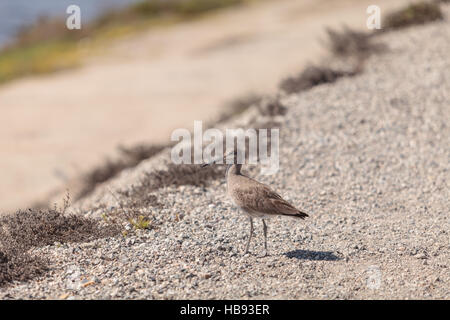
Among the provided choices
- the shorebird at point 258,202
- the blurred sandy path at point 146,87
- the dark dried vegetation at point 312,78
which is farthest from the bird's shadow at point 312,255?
the blurred sandy path at point 146,87

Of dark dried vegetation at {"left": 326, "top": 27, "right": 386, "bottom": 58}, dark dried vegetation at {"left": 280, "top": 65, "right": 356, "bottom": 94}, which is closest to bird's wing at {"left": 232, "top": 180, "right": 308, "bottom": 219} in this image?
dark dried vegetation at {"left": 280, "top": 65, "right": 356, "bottom": 94}

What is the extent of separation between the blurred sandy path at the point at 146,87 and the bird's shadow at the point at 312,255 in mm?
10399

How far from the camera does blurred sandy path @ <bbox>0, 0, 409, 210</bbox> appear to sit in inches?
837

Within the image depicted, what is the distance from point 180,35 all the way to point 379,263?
103 ft

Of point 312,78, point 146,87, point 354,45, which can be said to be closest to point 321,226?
point 312,78

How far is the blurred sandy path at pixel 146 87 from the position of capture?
69.8 feet

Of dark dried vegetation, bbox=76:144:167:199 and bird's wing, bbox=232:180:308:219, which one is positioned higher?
bird's wing, bbox=232:180:308:219

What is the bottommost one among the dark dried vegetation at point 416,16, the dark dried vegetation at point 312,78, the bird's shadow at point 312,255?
the bird's shadow at point 312,255

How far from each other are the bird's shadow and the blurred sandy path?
10399mm

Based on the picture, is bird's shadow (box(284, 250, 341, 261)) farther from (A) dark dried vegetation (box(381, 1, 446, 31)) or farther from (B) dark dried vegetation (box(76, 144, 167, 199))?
(A) dark dried vegetation (box(381, 1, 446, 31))

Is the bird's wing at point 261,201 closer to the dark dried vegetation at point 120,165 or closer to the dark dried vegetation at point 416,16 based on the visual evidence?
the dark dried vegetation at point 120,165

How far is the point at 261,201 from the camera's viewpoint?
8.26 meters

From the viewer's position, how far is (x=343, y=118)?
14578 millimetres
